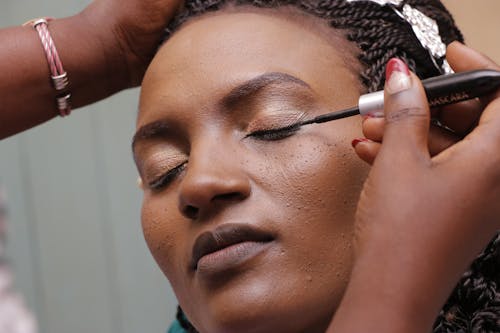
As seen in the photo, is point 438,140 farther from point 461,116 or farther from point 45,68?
point 45,68

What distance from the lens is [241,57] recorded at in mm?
909

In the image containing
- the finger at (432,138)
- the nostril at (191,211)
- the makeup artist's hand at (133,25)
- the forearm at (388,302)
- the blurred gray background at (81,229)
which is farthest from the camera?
the blurred gray background at (81,229)

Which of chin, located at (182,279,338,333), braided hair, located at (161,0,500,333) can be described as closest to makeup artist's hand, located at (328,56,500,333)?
chin, located at (182,279,338,333)

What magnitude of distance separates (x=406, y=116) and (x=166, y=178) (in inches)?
14.7

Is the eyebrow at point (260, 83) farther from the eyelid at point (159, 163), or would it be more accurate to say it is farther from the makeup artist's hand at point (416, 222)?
the makeup artist's hand at point (416, 222)

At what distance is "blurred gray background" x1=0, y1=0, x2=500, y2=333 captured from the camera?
1626 millimetres

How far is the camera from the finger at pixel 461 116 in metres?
0.77

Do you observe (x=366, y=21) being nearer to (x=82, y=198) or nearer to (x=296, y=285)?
(x=296, y=285)

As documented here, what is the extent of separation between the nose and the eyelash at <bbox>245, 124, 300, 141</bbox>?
1.6 inches

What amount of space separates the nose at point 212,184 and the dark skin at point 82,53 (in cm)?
33

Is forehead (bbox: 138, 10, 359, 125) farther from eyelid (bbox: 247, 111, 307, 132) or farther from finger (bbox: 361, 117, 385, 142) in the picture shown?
finger (bbox: 361, 117, 385, 142)

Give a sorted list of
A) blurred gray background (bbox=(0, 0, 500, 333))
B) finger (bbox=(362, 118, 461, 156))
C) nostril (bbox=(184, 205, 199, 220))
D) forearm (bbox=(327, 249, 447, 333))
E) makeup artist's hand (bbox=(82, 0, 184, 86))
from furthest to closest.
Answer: blurred gray background (bbox=(0, 0, 500, 333)) → makeup artist's hand (bbox=(82, 0, 184, 86)) → nostril (bbox=(184, 205, 199, 220)) → finger (bbox=(362, 118, 461, 156)) → forearm (bbox=(327, 249, 447, 333))

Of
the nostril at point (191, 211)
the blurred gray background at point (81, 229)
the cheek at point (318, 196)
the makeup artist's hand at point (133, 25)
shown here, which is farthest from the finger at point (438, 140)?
the blurred gray background at point (81, 229)

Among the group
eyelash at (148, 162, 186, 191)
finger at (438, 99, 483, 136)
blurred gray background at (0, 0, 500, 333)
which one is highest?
finger at (438, 99, 483, 136)
